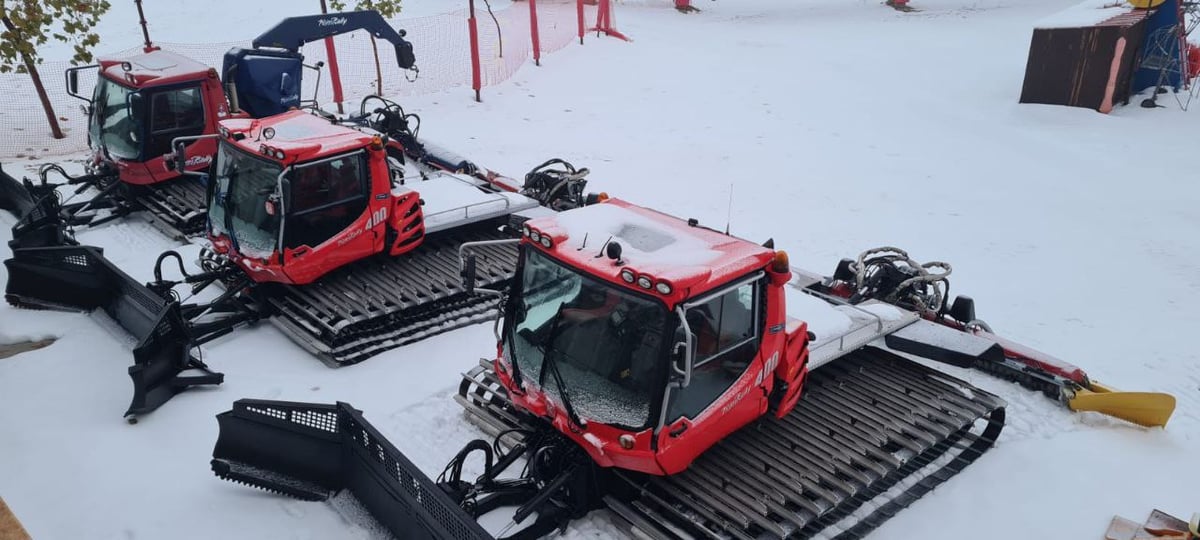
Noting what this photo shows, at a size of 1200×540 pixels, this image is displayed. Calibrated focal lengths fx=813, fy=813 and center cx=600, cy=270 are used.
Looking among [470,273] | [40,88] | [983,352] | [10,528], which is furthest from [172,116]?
[983,352]

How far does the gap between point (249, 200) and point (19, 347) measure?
253 cm

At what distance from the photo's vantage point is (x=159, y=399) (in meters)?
6.67

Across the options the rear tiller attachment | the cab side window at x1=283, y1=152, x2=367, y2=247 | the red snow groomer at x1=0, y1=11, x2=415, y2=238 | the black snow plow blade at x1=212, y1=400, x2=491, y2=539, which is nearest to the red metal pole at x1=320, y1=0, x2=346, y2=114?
the red snow groomer at x1=0, y1=11, x2=415, y2=238

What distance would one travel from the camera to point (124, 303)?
775cm

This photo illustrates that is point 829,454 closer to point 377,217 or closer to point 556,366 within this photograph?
point 556,366

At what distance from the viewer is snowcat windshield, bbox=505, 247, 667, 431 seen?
489cm

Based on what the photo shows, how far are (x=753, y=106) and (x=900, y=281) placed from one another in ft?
34.2

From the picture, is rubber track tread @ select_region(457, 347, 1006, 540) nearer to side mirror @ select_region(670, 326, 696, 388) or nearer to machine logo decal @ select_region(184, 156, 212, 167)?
side mirror @ select_region(670, 326, 696, 388)

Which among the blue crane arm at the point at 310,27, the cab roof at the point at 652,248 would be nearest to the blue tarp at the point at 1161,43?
the blue crane arm at the point at 310,27

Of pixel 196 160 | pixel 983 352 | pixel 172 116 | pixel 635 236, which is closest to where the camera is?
pixel 635 236

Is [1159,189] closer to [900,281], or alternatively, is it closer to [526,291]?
[900,281]

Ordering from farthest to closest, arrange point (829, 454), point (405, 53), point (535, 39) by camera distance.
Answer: point (535, 39)
point (405, 53)
point (829, 454)

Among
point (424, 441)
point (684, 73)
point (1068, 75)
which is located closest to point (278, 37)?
point (424, 441)

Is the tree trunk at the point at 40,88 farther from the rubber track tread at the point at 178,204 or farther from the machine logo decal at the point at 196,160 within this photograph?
the machine logo decal at the point at 196,160
